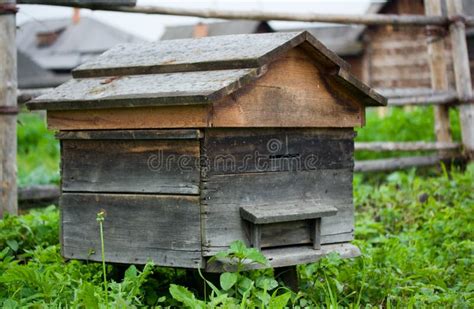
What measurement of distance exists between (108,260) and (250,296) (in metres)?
0.74

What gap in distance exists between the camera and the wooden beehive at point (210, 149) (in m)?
3.10

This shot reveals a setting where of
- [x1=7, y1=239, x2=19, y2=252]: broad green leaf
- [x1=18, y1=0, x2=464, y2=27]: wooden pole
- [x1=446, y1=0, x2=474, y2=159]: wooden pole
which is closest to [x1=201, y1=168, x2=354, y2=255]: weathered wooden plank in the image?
[x1=7, y1=239, x2=19, y2=252]: broad green leaf

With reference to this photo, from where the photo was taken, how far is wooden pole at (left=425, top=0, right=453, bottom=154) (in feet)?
23.6

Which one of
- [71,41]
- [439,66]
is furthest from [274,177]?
[71,41]

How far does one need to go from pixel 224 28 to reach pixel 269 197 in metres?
20.3

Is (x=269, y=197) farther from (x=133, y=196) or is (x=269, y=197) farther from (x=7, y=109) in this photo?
(x=7, y=109)

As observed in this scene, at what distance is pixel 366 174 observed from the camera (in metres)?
7.39

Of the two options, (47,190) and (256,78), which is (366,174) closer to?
(47,190)

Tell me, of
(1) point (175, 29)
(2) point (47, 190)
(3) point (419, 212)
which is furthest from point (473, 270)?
(1) point (175, 29)

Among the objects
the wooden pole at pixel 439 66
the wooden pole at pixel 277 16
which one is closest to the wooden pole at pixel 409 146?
the wooden pole at pixel 439 66

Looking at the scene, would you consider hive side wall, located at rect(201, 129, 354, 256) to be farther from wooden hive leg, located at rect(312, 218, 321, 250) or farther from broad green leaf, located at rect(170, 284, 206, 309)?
broad green leaf, located at rect(170, 284, 206, 309)

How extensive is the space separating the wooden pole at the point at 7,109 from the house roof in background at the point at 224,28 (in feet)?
56.7

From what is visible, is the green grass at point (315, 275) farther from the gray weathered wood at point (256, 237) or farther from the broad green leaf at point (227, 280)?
the gray weathered wood at point (256, 237)

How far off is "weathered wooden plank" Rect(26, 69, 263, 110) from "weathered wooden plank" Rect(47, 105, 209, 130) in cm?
6
